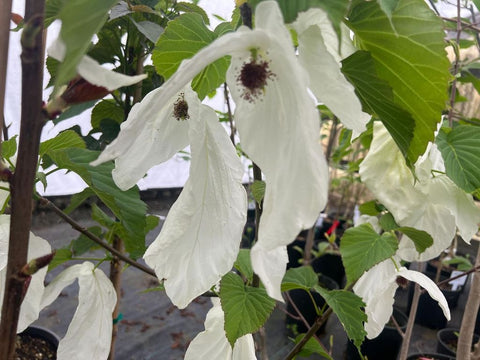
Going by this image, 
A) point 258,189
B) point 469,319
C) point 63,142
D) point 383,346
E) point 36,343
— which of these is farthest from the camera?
point 383,346

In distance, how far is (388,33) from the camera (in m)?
0.30

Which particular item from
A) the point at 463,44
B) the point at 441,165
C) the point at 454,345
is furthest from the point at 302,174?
the point at 454,345

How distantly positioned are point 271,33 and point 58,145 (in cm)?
38

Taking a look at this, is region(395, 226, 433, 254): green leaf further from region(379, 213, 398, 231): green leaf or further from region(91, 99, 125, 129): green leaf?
region(91, 99, 125, 129): green leaf

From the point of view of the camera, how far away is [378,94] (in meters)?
0.29

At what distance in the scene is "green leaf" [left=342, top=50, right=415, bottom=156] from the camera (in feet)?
0.93

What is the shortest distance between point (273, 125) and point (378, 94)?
0.08 m

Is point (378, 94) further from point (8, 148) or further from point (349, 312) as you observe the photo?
point (8, 148)

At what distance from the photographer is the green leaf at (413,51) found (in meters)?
0.29

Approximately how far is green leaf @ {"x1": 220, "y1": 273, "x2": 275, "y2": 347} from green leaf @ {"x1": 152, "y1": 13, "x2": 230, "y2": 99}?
8.1 inches

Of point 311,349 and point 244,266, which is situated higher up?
point 244,266

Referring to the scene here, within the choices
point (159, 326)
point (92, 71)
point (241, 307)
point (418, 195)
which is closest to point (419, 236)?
point (418, 195)

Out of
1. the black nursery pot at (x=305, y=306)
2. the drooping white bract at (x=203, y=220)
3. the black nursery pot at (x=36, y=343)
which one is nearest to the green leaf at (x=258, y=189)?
the drooping white bract at (x=203, y=220)

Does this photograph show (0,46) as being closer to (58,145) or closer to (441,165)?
(58,145)
